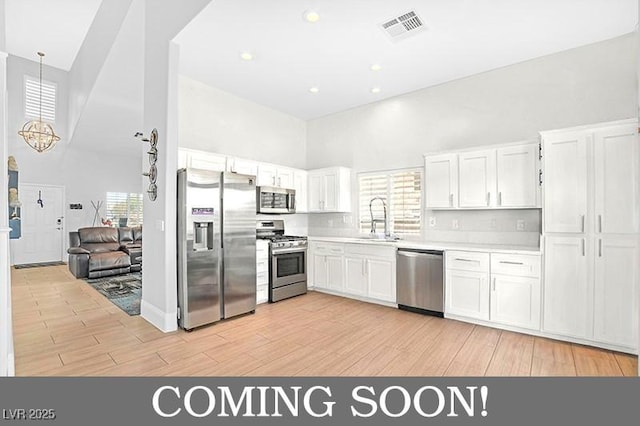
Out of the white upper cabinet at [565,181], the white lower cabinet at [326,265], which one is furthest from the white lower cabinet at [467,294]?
the white lower cabinet at [326,265]

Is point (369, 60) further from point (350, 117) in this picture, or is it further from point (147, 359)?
point (147, 359)

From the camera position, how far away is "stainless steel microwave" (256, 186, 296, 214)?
4.81 meters

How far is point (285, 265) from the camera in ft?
15.5

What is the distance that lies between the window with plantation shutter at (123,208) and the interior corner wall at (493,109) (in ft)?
23.3

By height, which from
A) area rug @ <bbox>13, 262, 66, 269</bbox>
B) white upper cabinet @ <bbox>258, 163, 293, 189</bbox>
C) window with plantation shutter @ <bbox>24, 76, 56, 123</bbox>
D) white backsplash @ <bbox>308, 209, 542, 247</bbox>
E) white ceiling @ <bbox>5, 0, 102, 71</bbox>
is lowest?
area rug @ <bbox>13, 262, 66, 269</bbox>

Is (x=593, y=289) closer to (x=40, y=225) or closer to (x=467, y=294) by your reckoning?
(x=467, y=294)

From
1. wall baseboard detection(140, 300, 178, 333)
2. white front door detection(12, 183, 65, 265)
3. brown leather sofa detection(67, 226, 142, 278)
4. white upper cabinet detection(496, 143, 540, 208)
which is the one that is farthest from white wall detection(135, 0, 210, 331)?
white front door detection(12, 183, 65, 265)

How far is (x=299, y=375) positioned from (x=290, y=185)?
346 centimetres

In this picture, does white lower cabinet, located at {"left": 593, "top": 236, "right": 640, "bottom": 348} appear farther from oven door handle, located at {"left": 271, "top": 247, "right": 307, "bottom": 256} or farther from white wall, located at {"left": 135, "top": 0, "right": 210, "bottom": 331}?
white wall, located at {"left": 135, "top": 0, "right": 210, "bottom": 331}

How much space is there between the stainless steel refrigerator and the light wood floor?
0.24 m

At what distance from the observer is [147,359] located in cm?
268

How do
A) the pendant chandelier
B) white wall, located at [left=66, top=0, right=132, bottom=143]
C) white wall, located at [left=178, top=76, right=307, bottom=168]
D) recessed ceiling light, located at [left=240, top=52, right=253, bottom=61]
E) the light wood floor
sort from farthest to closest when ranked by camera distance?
the pendant chandelier < white wall, located at [left=66, top=0, right=132, bottom=143] < white wall, located at [left=178, top=76, right=307, bottom=168] < recessed ceiling light, located at [left=240, top=52, right=253, bottom=61] < the light wood floor

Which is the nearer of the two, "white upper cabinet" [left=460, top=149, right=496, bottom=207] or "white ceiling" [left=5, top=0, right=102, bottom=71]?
"white upper cabinet" [left=460, top=149, right=496, bottom=207]

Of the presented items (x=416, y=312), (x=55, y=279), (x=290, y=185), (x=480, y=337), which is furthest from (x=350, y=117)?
(x=55, y=279)
